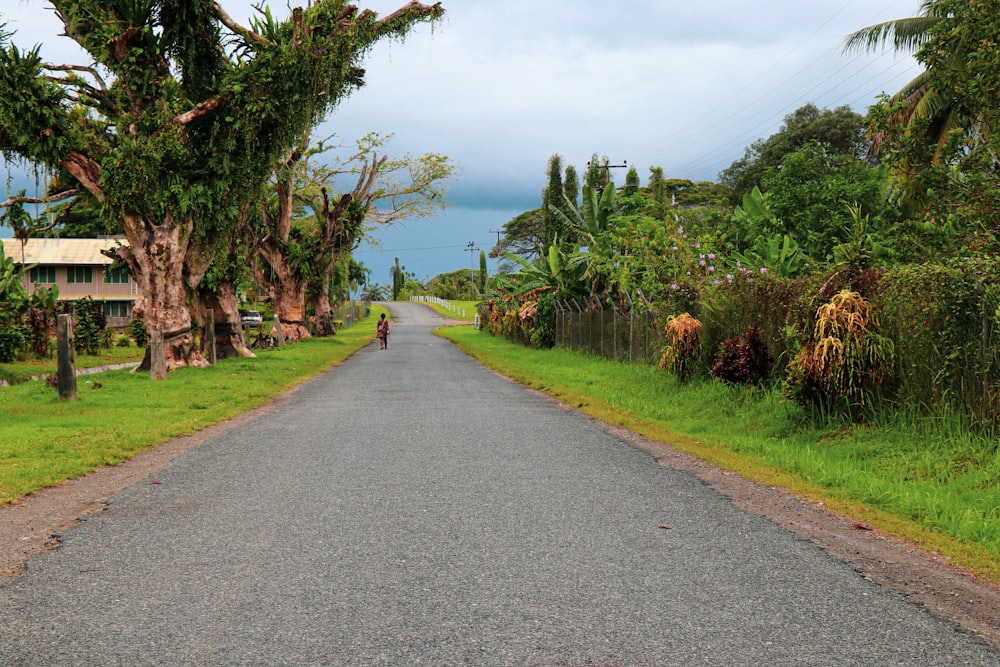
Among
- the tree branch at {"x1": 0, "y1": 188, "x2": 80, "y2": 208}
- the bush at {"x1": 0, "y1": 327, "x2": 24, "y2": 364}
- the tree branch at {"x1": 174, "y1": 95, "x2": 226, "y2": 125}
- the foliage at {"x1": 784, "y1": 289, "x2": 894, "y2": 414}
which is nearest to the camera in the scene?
the foliage at {"x1": 784, "y1": 289, "x2": 894, "y2": 414}

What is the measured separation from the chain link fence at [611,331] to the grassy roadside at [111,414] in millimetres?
8473

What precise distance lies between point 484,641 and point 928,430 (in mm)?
6763

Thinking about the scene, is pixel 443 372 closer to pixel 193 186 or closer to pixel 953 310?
pixel 193 186

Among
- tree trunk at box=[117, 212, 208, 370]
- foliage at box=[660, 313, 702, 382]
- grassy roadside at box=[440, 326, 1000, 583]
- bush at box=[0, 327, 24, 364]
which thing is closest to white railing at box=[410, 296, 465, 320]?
bush at box=[0, 327, 24, 364]

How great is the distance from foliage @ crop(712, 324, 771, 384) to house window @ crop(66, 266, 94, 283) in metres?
53.0

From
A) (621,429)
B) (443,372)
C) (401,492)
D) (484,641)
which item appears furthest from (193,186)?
(484,641)

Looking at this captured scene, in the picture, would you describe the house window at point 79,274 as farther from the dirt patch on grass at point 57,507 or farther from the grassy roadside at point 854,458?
the dirt patch on grass at point 57,507

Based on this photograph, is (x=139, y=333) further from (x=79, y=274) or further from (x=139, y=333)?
(x=79, y=274)

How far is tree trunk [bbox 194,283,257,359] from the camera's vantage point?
2705 centimetres

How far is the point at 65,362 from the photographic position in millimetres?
14859

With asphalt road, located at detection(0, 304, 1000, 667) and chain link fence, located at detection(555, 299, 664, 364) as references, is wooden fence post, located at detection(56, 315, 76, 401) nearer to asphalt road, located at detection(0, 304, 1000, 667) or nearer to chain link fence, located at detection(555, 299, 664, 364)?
asphalt road, located at detection(0, 304, 1000, 667)

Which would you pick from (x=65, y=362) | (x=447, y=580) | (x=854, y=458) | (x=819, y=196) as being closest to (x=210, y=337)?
(x=65, y=362)

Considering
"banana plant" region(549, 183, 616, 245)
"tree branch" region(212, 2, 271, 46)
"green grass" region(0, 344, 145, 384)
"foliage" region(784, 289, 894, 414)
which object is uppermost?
"tree branch" region(212, 2, 271, 46)

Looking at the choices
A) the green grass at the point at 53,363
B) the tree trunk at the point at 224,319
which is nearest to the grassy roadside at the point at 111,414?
the green grass at the point at 53,363
